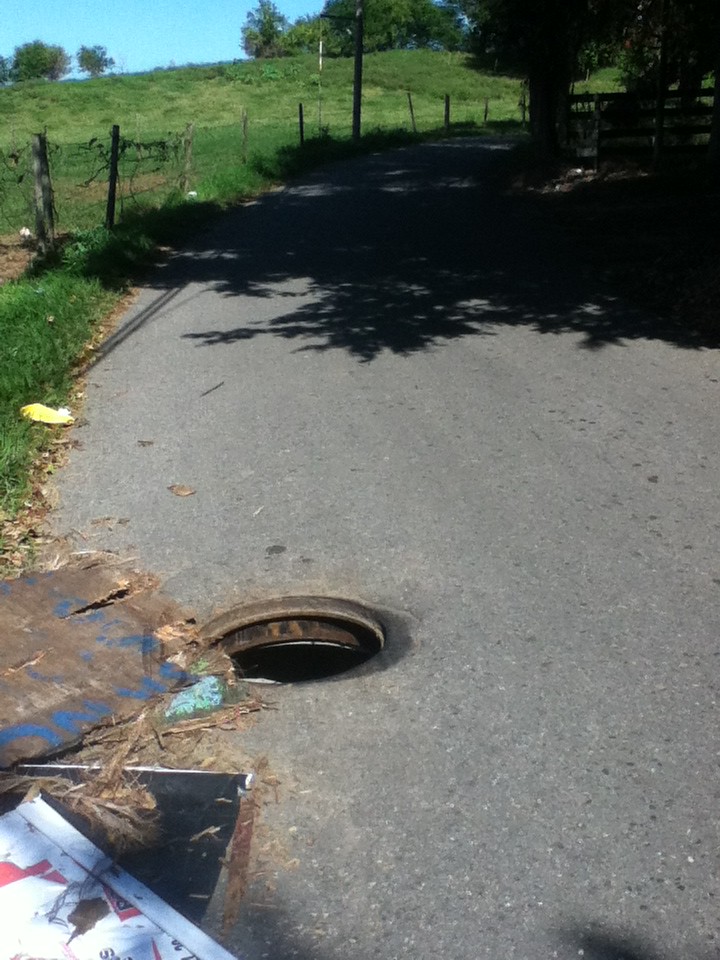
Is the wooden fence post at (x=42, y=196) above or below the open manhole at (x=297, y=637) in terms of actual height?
above

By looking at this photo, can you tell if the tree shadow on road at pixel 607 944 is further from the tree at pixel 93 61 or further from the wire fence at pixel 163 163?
the tree at pixel 93 61

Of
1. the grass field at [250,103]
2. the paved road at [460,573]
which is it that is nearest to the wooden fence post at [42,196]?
the paved road at [460,573]

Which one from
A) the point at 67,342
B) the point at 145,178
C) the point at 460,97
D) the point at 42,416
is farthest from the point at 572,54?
the point at 460,97

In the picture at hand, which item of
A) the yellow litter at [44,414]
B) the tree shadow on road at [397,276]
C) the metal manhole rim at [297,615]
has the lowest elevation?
the metal manhole rim at [297,615]

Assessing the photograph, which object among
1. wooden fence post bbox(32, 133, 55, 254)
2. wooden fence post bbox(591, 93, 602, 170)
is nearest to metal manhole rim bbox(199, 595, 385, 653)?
wooden fence post bbox(32, 133, 55, 254)

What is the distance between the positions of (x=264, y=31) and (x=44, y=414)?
129m

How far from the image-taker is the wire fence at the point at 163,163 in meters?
18.6

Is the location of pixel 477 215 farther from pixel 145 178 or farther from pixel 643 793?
pixel 643 793

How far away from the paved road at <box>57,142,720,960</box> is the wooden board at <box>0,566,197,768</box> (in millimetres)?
287

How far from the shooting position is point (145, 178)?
2522 cm

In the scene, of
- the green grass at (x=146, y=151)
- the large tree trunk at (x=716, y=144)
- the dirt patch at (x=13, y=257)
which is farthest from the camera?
the large tree trunk at (x=716, y=144)

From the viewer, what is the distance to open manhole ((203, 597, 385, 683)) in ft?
14.9

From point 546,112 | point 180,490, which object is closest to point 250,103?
point 546,112

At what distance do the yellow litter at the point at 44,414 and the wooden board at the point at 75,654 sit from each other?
254cm
